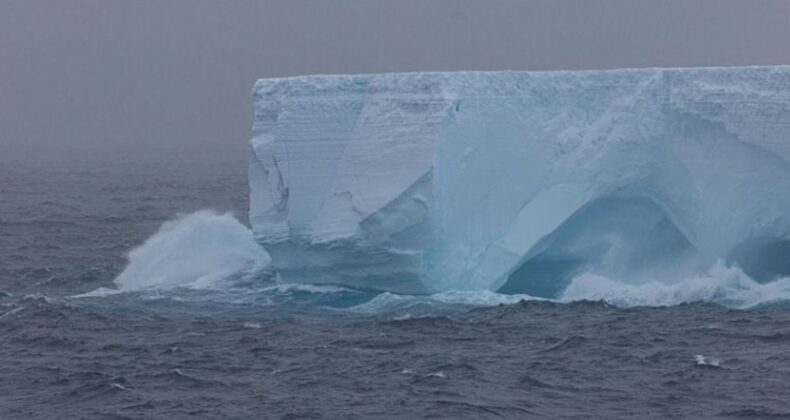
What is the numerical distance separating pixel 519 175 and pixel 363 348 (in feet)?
16.0

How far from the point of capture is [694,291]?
61.0ft

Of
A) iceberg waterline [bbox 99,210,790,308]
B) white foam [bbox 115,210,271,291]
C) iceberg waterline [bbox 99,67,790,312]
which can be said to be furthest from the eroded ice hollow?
white foam [bbox 115,210,271,291]

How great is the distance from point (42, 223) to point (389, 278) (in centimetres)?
1533

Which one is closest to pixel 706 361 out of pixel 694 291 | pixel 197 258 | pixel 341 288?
pixel 694 291

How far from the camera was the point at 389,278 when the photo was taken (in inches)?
752

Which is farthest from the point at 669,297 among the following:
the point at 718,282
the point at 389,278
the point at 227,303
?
the point at 227,303

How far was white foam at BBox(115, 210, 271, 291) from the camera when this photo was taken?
21.5 m

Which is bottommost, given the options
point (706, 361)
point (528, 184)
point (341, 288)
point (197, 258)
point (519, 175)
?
point (197, 258)

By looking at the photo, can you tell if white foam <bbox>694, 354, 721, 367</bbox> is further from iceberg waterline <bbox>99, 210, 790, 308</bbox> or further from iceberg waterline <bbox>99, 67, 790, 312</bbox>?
iceberg waterline <bbox>99, 67, 790, 312</bbox>

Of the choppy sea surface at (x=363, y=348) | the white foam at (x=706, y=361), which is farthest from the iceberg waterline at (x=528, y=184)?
the white foam at (x=706, y=361)

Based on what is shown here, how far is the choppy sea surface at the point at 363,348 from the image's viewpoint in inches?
527

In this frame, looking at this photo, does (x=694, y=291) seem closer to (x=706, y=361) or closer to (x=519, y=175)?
(x=519, y=175)

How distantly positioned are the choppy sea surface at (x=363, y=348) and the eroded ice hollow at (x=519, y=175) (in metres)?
0.65

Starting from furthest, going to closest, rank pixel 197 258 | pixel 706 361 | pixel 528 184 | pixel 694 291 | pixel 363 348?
pixel 197 258 → pixel 528 184 → pixel 694 291 → pixel 363 348 → pixel 706 361
